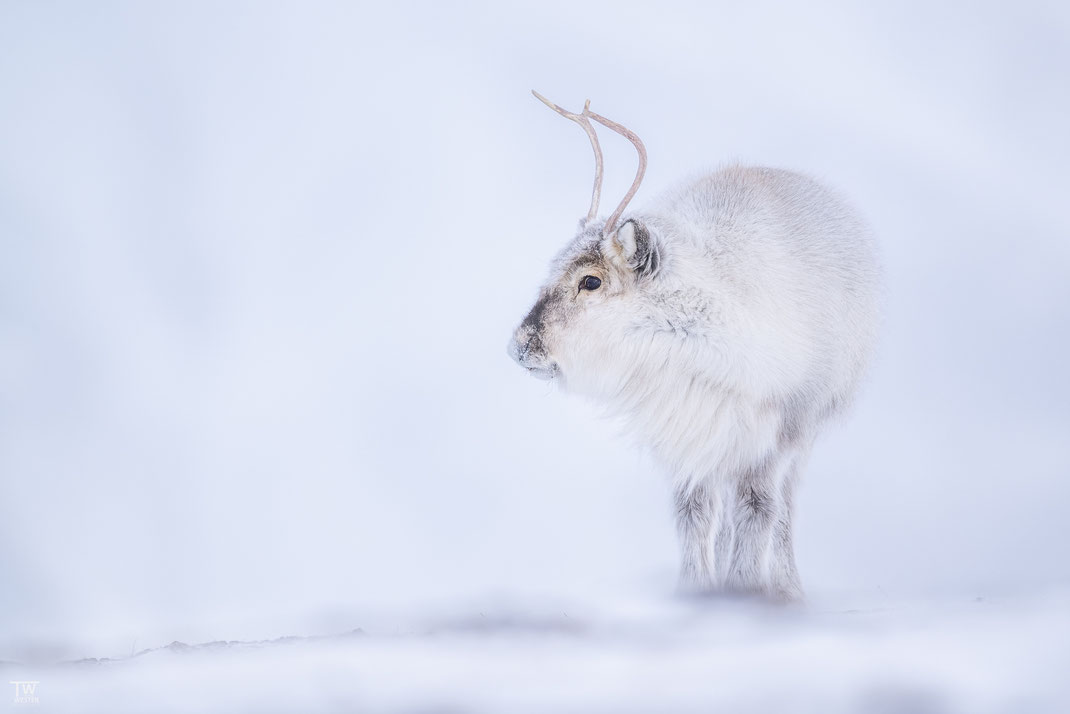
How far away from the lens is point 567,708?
3475mm

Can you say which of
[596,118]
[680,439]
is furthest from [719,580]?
[596,118]

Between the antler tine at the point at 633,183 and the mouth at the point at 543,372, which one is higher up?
the antler tine at the point at 633,183

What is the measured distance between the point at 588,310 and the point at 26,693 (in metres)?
2.82

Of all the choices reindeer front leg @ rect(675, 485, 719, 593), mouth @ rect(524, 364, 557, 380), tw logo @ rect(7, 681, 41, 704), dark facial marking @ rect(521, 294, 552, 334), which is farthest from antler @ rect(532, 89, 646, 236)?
tw logo @ rect(7, 681, 41, 704)

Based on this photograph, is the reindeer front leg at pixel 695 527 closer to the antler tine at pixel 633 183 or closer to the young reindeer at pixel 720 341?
the young reindeer at pixel 720 341

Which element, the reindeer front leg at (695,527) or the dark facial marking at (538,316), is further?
the reindeer front leg at (695,527)

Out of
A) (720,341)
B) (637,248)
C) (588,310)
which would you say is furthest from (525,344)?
(720,341)

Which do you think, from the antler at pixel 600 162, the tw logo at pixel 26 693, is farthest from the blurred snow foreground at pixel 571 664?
the antler at pixel 600 162

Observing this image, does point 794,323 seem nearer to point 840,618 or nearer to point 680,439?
point 680,439

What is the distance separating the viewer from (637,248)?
488 centimetres

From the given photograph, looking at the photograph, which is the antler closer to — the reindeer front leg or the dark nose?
the dark nose

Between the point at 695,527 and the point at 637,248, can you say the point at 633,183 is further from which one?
the point at 695,527

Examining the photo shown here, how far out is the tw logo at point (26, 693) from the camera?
3.76m

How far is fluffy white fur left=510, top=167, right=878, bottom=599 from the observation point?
195 inches
